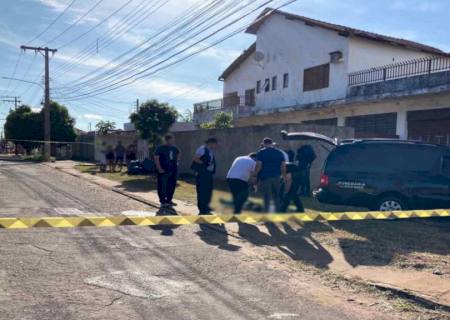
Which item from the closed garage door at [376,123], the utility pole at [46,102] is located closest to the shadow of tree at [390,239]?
the closed garage door at [376,123]

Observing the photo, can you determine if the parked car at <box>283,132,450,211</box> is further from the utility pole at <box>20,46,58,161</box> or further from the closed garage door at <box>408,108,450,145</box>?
the utility pole at <box>20,46,58,161</box>

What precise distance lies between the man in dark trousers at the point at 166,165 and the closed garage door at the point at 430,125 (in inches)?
434

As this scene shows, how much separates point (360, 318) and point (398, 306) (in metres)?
0.64

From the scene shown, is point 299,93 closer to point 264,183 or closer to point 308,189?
point 308,189

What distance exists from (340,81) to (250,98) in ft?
33.6

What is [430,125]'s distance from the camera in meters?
17.9

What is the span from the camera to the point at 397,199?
30.3ft

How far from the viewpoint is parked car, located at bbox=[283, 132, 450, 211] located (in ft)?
29.8

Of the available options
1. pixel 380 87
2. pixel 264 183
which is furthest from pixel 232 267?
pixel 380 87

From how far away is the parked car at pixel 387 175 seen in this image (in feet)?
29.8

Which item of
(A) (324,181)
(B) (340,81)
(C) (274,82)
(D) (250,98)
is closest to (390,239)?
(A) (324,181)

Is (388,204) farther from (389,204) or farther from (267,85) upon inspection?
(267,85)

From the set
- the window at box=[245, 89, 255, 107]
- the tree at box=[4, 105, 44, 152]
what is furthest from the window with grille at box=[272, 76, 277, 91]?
the tree at box=[4, 105, 44, 152]

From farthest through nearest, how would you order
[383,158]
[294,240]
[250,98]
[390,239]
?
[250,98] < [383,158] < [390,239] < [294,240]
